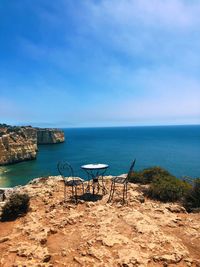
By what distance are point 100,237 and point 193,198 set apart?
17.5ft

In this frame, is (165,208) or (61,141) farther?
(61,141)

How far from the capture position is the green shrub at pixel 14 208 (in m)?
6.82

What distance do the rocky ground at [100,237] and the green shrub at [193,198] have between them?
4.19ft

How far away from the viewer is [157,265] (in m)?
4.20

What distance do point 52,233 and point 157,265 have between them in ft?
8.71

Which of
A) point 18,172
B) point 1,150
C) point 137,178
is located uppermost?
point 137,178

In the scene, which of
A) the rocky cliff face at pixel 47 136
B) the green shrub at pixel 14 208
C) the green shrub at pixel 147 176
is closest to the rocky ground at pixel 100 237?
the green shrub at pixel 14 208

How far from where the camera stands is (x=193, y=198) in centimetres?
888

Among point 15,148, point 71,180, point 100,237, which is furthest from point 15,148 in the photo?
point 100,237

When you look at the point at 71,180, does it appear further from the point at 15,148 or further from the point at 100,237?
the point at 15,148

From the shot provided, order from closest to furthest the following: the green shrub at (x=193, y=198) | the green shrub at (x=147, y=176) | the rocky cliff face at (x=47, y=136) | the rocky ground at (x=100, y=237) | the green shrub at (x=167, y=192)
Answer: the rocky ground at (x=100, y=237), the green shrub at (x=193, y=198), the green shrub at (x=167, y=192), the green shrub at (x=147, y=176), the rocky cliff face at (x=47, y=136)

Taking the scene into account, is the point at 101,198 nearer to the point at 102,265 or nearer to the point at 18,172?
the point at 102,265

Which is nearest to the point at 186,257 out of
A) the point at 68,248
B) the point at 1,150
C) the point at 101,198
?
the point at 68,248

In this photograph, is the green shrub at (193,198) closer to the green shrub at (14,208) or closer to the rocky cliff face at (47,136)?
the green shrub at (14,208)
